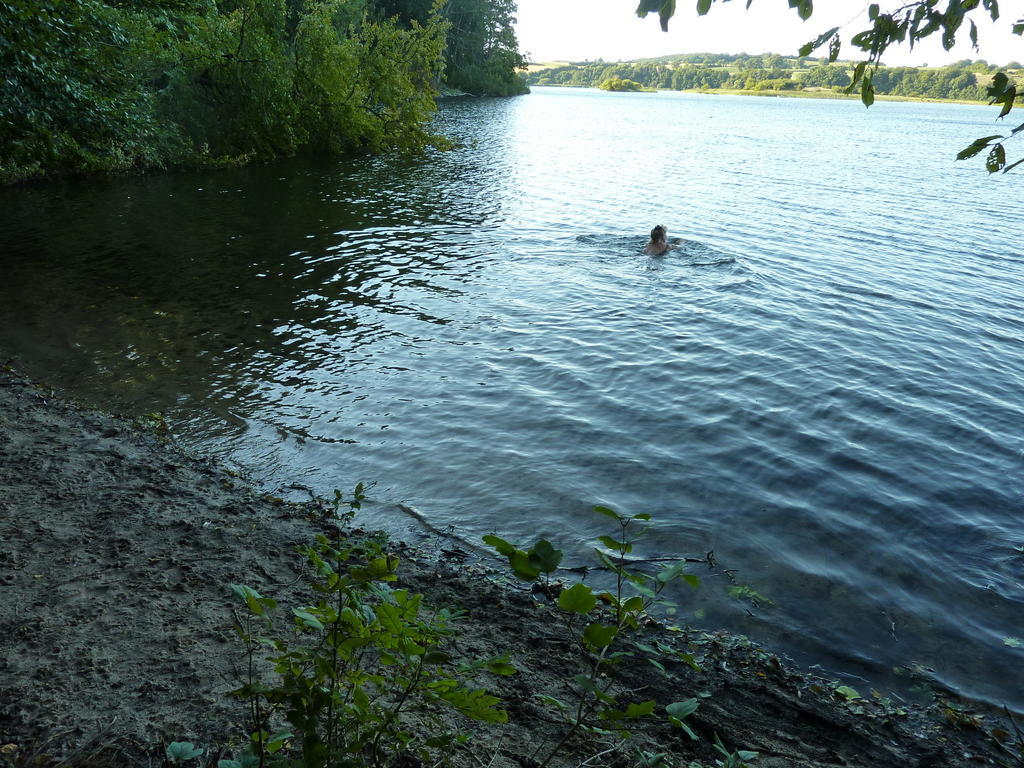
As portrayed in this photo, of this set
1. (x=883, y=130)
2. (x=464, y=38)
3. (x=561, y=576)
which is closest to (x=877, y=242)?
(x=561, y=576)

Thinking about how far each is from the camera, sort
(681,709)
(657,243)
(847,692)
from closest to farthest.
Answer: (681,709) < (847,692) < (657,243)

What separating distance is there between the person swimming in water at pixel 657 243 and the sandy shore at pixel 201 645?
14963 millimetres

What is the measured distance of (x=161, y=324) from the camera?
1276cm

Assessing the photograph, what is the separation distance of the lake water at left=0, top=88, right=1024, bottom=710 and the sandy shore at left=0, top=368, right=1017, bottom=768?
755 millimetres

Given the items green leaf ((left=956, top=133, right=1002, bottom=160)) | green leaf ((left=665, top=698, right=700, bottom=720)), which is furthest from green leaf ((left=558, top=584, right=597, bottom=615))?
green leaf ((left=956, top=133, right=1002, bottom=160))

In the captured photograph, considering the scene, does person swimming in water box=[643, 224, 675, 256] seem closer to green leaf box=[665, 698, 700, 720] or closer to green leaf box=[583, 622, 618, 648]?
green leaf box=[665, 698, 700, 720]

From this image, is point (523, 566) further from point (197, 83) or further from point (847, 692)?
point (197, 83)

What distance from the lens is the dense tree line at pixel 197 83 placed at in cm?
1424

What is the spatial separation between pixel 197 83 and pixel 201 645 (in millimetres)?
32304

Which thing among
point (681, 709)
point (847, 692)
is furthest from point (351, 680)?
point (847, 692)

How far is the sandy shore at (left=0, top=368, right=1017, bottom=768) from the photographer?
364 cm

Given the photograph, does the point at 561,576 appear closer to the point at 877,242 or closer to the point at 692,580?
the point at 692,580

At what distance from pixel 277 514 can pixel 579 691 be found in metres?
3.63

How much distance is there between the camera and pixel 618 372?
12125mm
